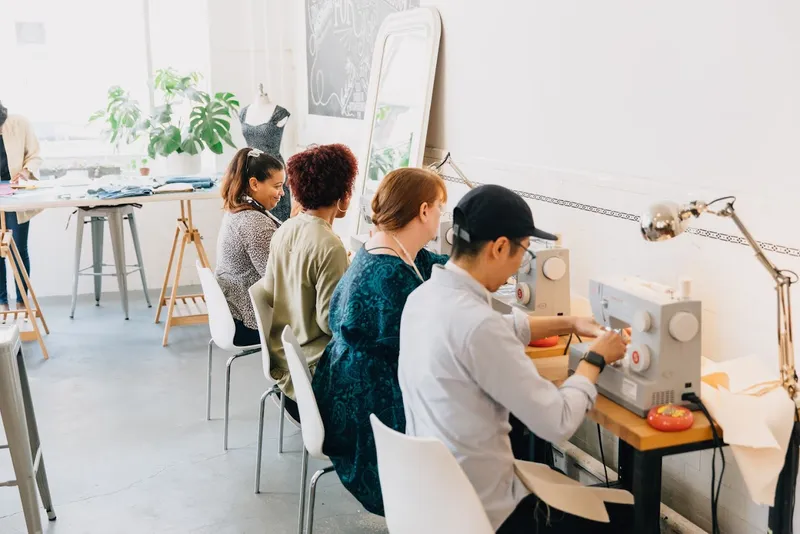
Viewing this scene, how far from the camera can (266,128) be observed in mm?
5699

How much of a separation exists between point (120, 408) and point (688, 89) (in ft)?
9.67

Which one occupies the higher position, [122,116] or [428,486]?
[122,116]

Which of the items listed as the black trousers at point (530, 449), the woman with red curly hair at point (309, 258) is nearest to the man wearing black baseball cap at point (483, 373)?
the black trousers at point (530, 449)

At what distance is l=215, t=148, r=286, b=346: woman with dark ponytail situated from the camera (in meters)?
3.49

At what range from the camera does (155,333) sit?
17.3 feet

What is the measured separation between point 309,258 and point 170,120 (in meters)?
3.65

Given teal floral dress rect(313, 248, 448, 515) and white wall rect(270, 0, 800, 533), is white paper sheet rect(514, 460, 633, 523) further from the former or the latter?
white wall rect(270, 0, 800, 533)

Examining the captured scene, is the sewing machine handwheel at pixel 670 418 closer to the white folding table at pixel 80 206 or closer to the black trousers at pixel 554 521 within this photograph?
the black trousers at pixel 554 521

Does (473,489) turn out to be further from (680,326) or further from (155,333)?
(155,333)

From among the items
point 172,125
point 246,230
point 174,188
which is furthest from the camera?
point 172,125

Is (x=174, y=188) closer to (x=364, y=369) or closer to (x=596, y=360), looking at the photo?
(x=364, y=369)

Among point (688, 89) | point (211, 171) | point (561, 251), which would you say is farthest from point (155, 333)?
point (688, 89)

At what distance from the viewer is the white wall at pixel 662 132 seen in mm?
2232

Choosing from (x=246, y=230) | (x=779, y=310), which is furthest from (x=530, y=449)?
(x=246, y=230)
